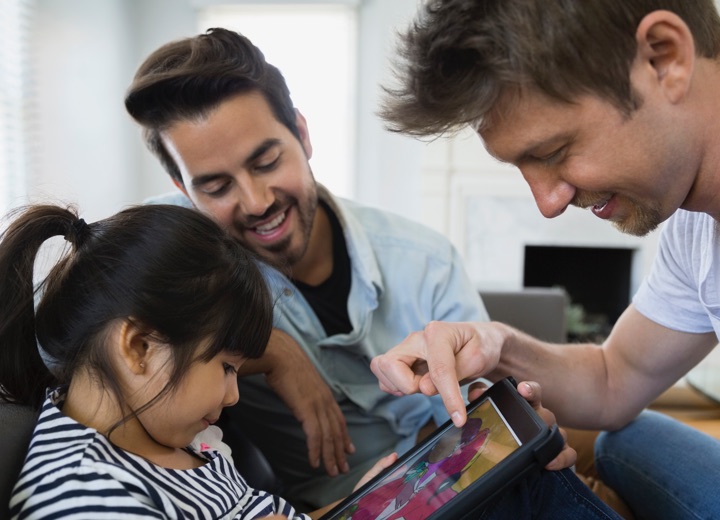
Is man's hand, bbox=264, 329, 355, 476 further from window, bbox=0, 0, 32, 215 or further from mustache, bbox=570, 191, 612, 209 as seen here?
window, bbox=0, 0, 32, 215

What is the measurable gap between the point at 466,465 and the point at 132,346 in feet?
1.26

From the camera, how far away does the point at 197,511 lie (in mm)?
765

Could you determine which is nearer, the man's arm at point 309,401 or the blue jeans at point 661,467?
the blue jeans at point 661,467

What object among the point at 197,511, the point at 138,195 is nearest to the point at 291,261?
the point at 197,511

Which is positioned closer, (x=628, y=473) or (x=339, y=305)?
(x=628, y=473)

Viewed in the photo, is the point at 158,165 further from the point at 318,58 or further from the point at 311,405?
the point at 311,405

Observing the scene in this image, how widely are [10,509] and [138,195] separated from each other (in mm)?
3542

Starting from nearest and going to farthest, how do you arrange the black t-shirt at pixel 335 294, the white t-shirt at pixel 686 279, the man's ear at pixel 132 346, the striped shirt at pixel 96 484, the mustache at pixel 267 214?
the striped shirt at pixel 96 484 → the man's ear at pixel 132 346 → the white t-shirt at pixel 686 279 → the mustache at pixel 267 214 → the black t-shirt at pixel 335 294

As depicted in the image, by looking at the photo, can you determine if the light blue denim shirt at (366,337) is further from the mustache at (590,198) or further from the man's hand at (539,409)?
the mustache at (590,198)

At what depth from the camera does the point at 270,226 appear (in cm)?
135

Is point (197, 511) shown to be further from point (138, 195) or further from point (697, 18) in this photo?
point (138, 195)

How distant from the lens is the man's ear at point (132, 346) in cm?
76

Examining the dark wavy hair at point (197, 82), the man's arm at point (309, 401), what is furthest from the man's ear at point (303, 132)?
the man's arm at point (309, 401)

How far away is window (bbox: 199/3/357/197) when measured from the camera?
4043 millimetres
